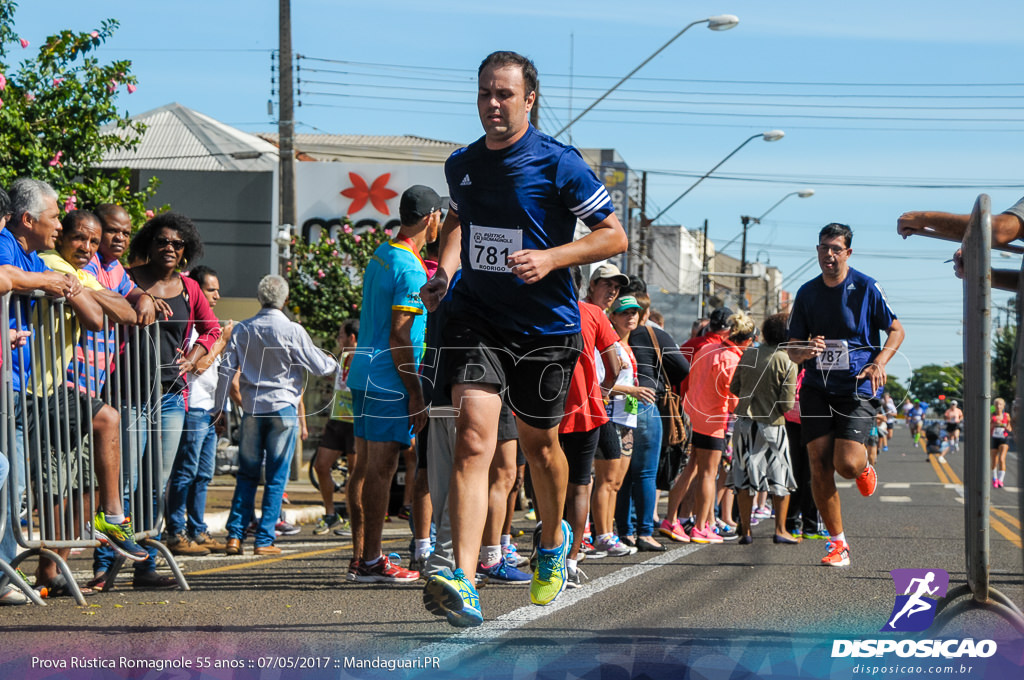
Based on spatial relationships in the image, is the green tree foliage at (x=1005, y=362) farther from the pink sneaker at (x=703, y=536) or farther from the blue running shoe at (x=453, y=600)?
the pink sneaker at (x=703, y=536)

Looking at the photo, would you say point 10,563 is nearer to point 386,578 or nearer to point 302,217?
point 386,578

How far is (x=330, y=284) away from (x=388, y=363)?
22.9m

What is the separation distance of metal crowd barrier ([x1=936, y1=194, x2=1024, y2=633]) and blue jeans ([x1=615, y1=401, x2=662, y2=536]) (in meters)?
6.16

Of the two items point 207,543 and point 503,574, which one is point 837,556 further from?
point 207,543

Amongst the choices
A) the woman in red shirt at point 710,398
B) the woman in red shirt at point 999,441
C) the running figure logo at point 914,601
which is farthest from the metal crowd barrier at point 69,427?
the woman in red shirt at point 999,441

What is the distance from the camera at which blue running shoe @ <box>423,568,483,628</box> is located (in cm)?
449

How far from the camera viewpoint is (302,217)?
38.8 m

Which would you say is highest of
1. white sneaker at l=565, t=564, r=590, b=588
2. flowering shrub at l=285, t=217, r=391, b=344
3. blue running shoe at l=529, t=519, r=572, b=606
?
flowering shrub at l=285, t=217, r=391, b=344

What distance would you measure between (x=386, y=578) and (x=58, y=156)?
7.35 meters

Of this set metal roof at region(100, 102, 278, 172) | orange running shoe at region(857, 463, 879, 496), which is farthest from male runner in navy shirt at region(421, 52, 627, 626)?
metal roof at region(100, 102, 278, 172)

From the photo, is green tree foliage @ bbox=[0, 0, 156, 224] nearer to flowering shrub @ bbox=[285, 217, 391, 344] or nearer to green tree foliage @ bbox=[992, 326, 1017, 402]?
green tree foliage @ bbox=[992, 326, 1017, 402]

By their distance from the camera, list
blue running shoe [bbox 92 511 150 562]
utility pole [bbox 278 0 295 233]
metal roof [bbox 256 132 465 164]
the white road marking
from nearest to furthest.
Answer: the white road marking
blue running shoe [bbox 92 511 150 562]
utility pole [bbox 278 0 295 233]
metal roof [bbox 256 132 465 164]

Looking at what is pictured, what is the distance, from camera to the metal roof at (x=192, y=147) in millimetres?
46500

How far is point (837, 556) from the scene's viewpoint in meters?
8.84
